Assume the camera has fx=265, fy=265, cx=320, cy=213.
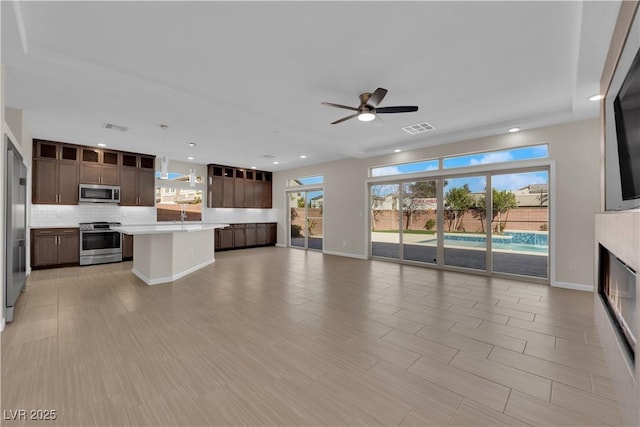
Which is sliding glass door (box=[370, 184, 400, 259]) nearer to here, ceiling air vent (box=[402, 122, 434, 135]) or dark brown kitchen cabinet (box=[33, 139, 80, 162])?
ceiling air vent (box=[402, 122, 434, 135])

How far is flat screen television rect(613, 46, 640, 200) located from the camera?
1.63 metres

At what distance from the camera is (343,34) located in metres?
2.35

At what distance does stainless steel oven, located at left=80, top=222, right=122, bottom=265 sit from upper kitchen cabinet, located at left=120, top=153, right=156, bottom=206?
2.74ft

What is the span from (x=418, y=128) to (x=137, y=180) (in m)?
6.87

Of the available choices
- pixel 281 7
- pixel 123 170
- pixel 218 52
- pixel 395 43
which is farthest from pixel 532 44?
pixel 123 170

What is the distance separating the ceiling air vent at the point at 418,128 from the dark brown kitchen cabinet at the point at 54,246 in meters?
7.34

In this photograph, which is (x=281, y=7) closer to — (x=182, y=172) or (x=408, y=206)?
(x=408, y=206)

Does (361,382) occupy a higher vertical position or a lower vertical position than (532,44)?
lower

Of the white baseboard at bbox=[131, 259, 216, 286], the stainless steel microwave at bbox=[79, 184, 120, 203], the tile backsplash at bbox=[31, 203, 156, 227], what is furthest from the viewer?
the stainless steel microwave at bbox=[79, 184, 120, 203]

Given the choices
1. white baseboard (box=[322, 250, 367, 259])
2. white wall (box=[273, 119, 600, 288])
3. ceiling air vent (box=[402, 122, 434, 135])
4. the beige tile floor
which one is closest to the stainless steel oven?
the beige tile floor

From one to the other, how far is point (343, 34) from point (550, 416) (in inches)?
124

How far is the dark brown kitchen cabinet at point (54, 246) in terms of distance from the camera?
5395 mm

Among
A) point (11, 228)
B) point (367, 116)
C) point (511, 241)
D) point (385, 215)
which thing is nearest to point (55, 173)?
point (11, 228)

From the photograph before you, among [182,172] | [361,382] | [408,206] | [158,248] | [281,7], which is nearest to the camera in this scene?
[361,382]
